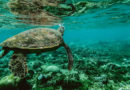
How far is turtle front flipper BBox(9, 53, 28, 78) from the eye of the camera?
335 cm

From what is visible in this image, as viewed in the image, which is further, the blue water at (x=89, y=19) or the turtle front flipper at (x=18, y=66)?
the blue water at (x=89, y=19)

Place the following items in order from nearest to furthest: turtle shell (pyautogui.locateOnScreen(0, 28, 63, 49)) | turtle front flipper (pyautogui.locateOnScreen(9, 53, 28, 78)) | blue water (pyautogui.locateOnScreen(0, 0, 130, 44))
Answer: turtle front flipper (pyautogui.locateOnScreen(9, 53, 28, 78)), turtle shell (pyautogui.locateOnScreen(0, 28, 63, 49)), blue water (pyautogui.locateOnScreen(0, 0, 130, 44))

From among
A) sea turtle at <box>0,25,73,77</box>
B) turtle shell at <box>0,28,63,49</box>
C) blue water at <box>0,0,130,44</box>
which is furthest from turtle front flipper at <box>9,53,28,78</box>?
blue water at <box>0,0,130,44</box>

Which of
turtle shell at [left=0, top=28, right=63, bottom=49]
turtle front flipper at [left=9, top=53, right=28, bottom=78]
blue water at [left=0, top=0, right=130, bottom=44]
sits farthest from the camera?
blue water at [left=0, top=0, right=130, bottom=44]

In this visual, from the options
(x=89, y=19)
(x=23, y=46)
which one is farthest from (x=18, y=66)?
(x=89, y=19)

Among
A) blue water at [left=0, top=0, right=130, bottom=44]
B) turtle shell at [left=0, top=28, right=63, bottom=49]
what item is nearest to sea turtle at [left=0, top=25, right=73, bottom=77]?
turtle shell at [left=0, top=28, right=63, bottom=49]

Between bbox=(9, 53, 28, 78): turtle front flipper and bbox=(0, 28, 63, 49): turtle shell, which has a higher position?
bbox=(0, 28, 63, 49): turtle shell

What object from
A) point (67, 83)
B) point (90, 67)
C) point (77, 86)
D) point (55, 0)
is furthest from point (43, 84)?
point (55, 0)

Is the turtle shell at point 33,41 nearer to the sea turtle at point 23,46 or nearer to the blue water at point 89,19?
the sea turtle at point 23,46

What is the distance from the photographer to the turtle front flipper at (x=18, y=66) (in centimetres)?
335

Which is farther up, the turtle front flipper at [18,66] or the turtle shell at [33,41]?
the turtle shell at [33,41]

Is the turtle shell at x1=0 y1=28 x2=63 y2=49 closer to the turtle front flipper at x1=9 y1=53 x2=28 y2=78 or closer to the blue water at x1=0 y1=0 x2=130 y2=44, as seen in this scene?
the turtle front flipper at x1=9 y1=53 x2=28 y2=78

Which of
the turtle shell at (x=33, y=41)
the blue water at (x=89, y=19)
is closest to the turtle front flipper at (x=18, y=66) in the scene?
the turtle shell at (x=33, y=41)

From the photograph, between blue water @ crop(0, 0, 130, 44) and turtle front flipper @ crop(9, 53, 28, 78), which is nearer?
turtle front flipper @ crop(9, 53, 28, 78)
